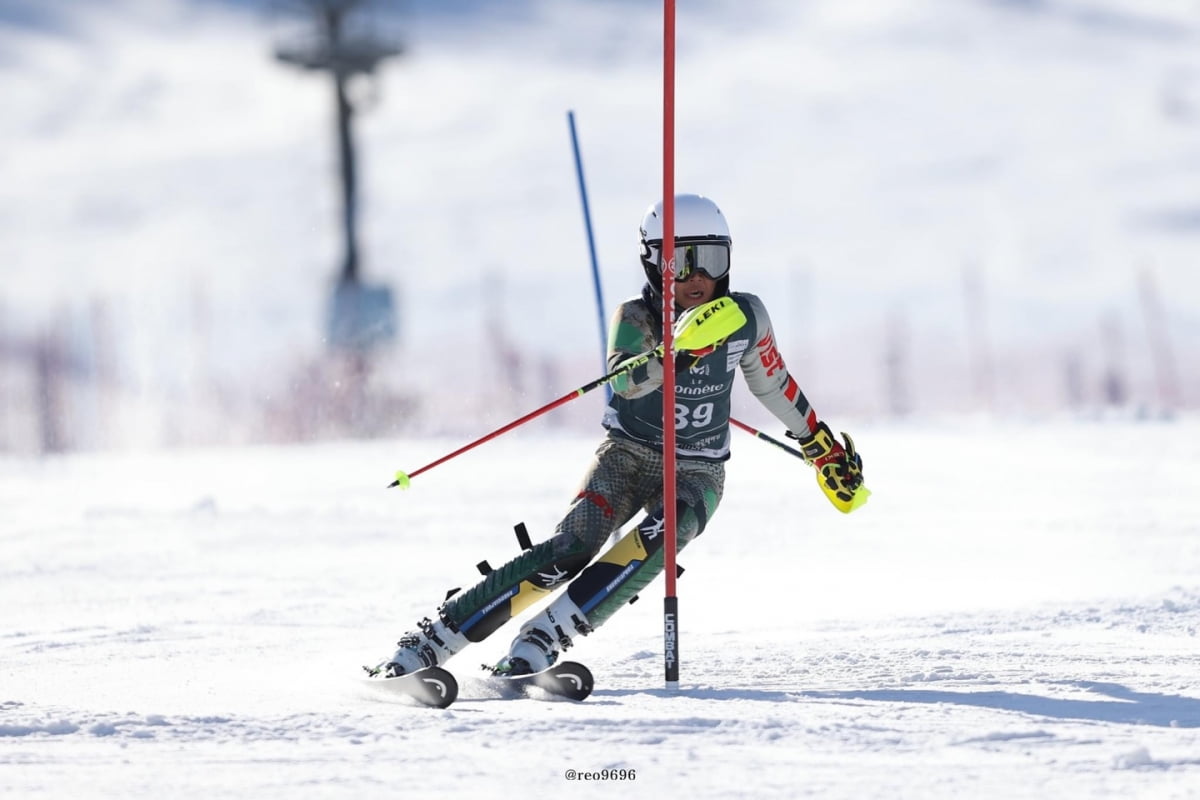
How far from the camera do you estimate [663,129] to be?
4.61 m

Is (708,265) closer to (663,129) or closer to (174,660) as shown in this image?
(663,129)

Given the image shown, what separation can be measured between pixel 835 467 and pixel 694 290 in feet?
3.05

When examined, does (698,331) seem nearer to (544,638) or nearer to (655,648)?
(544,638)

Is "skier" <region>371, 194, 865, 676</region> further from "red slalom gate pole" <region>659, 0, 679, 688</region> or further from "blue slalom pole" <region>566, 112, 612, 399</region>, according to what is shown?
"blue slalom pole" <region>566, 112, 612, 399</region>

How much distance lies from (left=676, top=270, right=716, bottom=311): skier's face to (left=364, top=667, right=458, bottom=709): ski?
1.60 meters

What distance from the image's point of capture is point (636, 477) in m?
4.88

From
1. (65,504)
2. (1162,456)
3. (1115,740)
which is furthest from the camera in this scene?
(1162,456)

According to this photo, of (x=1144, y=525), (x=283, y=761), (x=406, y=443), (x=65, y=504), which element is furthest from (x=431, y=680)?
(x=406, y=443)

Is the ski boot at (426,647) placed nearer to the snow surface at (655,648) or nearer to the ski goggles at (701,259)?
the snow surface at (655,648)

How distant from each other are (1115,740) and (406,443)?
1740 cm

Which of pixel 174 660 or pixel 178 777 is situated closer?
pixel 178 777

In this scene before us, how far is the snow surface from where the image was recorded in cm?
329

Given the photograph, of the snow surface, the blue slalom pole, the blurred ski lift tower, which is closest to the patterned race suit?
the snow surface

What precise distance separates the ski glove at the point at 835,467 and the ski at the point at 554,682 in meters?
1.42
